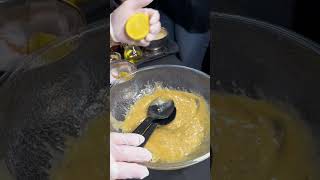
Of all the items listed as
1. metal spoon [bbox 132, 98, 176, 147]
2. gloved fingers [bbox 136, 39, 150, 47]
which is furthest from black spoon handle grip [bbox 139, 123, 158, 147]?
gloved fingers [bbox 136, 39, 150, 47]

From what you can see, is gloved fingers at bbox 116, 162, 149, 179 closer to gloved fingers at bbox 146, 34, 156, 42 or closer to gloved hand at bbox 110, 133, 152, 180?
gloved hand at bbox 110, 133, 152, 180

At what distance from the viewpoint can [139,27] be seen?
776 millimetres

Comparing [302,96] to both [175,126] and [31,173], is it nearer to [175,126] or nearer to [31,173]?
[175,126]

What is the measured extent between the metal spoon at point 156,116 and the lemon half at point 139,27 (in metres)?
0.19

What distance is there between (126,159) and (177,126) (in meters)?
0.12

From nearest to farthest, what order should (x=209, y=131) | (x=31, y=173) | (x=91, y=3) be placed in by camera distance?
(x=31, y=173)
(x=209, y=131)
(x=91, y=3)

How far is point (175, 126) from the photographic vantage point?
573mm

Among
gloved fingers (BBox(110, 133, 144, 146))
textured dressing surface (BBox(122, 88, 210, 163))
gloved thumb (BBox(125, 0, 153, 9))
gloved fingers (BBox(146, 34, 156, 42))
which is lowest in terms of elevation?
textured dressing surface (BBox(122, 88, 210, 163))

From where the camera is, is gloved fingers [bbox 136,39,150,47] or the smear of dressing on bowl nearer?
the smear of dressing on bowl

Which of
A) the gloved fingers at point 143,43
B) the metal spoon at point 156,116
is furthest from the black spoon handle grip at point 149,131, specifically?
the gloved fingers at point 143,43

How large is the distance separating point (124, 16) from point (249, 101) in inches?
12.6

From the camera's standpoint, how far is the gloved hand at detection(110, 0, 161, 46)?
752 millimetres

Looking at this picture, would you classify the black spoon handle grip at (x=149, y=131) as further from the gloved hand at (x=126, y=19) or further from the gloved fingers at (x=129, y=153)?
the gloved hand at (x=126, y=19)

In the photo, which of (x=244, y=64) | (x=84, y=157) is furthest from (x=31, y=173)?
(x=244, y=64)
